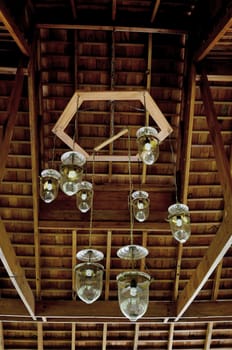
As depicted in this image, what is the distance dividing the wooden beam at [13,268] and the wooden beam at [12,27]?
2464 millimetres

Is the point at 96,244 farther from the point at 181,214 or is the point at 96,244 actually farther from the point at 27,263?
the point at 181,214

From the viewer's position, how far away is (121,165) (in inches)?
363

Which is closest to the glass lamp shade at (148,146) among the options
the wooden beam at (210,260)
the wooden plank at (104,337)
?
the wooden beam at (210,260)

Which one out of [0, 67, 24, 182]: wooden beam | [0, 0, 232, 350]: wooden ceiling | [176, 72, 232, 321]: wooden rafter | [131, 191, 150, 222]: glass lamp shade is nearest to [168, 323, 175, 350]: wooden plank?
[0, 0, 232, 350]: wooden ceiling

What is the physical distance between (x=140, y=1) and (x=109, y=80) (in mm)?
1481

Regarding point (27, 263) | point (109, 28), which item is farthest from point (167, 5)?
point (27, 263)

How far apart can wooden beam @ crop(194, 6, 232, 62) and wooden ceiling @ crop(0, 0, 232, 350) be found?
0.03 metres

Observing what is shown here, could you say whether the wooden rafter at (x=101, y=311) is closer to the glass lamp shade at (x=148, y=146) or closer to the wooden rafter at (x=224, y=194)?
the wooden rafter at (x=224, y=194)

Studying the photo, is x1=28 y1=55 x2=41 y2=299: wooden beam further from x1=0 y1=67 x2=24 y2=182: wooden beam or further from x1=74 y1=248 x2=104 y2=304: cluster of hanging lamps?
x1=74 y1=248 x2=104 y2=304: cluster of hanging lamps

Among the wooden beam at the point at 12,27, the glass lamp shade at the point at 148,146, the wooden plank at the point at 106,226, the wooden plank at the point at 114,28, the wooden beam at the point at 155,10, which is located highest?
the wooden beam at the point at 155,10

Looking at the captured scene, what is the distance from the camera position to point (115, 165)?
9234mm

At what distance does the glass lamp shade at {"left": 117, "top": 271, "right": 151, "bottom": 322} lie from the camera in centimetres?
441

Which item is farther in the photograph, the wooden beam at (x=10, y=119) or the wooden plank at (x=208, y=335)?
the wooden plank at (x=208, y=335)

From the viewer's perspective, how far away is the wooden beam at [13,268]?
663cm
